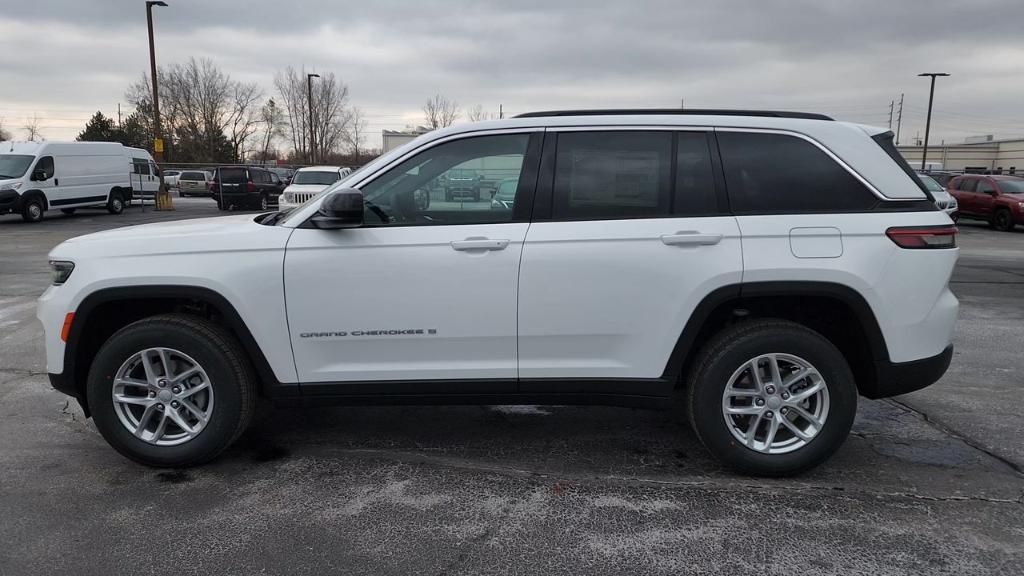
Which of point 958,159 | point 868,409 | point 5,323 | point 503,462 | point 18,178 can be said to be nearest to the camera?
point 503,462

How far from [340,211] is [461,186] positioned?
654mm

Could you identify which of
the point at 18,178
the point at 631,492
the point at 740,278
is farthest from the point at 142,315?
the point at 18,178

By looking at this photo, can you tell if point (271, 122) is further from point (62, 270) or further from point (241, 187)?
point (62, 270)

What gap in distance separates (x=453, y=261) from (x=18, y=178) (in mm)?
21663

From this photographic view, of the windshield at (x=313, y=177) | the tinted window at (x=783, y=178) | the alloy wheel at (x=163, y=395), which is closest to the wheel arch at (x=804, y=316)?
the tinted window at (x=783, y=178)

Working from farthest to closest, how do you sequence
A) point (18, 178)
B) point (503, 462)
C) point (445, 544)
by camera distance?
point (18, 178), point (503, 462), point (445, 544)

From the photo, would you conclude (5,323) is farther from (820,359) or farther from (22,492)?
(820,359)

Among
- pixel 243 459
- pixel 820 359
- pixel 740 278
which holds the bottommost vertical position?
pixel 243 459

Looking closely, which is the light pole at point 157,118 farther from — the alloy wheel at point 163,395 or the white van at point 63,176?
the alloy wheel at point 163,395

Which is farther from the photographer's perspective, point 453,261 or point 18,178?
point 18,178

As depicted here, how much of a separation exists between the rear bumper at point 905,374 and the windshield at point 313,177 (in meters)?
17.6

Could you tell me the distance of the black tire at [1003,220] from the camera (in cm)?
2014

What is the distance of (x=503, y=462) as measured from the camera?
3.94 meters

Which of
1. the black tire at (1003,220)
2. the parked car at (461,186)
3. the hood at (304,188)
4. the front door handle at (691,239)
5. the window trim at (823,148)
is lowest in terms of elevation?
the black tire at (1003,220)
